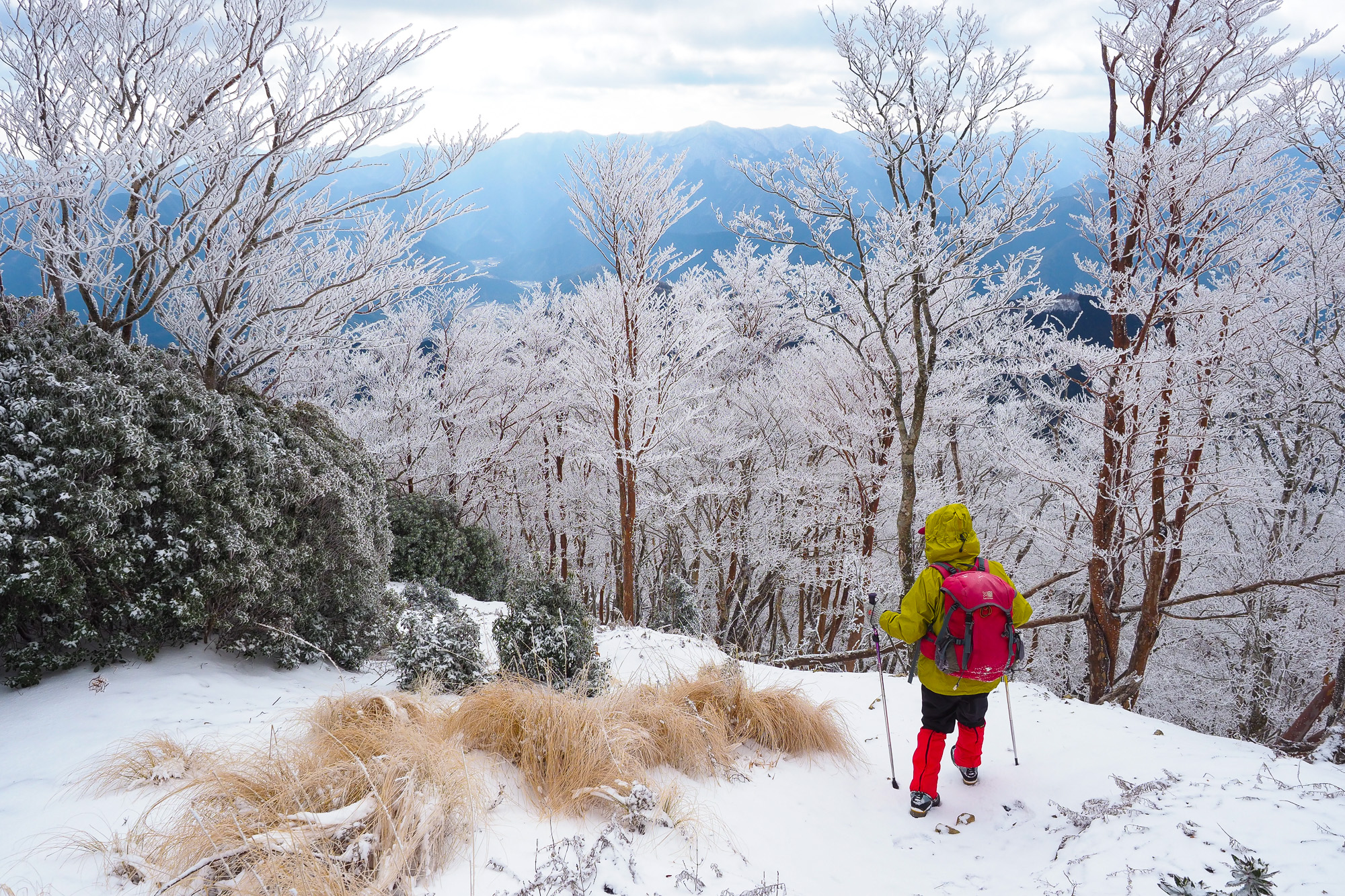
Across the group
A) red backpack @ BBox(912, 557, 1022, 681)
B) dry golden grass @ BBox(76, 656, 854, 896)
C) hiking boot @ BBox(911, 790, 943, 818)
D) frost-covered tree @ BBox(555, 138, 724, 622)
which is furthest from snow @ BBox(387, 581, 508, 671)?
red backpack @ BBox(912, 557, 1022, 681)

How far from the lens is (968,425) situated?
11922mm

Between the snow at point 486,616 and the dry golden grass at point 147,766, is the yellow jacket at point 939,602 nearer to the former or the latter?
the snow at point 486,616

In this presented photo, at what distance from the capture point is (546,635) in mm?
4277

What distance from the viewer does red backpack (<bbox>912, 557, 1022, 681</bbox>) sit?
9.99ft

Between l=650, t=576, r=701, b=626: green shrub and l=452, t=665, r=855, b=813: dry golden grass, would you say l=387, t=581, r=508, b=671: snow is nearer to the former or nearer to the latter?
l=452, t=665, r=855, b=813: dry golden grass

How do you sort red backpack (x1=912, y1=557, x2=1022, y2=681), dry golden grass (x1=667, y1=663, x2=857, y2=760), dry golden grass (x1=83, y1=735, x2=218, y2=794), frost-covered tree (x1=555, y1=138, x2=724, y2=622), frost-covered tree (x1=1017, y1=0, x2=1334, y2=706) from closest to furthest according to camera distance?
dry golden grass (x1=83, y1=735, x2=218, y2=794) < red backpack (x1=912, y1=557, x2=1022, y2=681) < dry golden grass (x1=667, y1=663, x2=857, y2=760) < frost-covered tree (x1=1017, y1=0, x2=1334, y2=706) < frost-covered tree (x1=555, y1=138, x2=724, y2=622)

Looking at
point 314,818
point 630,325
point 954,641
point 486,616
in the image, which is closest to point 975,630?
point 954,641

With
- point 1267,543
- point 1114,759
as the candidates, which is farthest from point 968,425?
point 1114,759

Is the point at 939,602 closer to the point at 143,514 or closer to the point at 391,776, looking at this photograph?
the point at 391,776

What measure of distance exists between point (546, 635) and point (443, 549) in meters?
6.38

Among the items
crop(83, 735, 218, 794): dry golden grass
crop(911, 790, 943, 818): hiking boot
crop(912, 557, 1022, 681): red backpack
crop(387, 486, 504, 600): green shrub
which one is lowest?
crop(387, 486, 504, 600): green shrub

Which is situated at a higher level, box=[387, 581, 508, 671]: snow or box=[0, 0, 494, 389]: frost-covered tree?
box=[0, 0, 494, 389]: frost-covered tree

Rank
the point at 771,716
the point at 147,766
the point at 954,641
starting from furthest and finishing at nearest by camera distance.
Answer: the point at 771,716 → the point at 954,641 → the point at 147,766

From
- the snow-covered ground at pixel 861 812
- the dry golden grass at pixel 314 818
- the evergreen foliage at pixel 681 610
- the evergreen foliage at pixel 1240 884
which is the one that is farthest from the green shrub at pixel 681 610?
the evergreen foliage at pixel 1240 884
